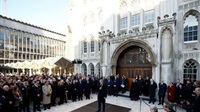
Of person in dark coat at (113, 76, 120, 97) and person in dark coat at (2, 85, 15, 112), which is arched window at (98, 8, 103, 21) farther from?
person in dark coat at (2, 85, 15, 112)

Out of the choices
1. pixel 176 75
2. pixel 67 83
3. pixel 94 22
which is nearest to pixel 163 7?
pixel 176 75

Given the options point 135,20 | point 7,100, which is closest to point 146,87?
point 135,20

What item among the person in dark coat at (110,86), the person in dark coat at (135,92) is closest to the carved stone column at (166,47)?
the person in dark coat at (135,92)

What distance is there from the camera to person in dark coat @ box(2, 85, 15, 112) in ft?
19.7

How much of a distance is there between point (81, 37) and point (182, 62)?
13257mm

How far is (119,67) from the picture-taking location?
14.2 metres

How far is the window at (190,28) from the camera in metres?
9.63

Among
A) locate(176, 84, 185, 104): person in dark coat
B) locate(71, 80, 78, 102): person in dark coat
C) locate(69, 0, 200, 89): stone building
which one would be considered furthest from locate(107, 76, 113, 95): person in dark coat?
locate(176, 84, 185, 104): person in dark coat

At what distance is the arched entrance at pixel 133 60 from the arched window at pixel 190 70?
2356mm

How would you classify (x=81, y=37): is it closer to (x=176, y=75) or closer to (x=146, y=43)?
(x=146, y=43)

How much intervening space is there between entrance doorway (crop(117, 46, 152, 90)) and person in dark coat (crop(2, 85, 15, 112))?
9.95 metres

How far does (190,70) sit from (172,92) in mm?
2542

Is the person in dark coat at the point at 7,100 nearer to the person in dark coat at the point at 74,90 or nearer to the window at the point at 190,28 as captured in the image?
the person in dark coat at the point at 74,90

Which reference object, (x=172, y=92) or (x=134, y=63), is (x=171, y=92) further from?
(x=134, y=63)
